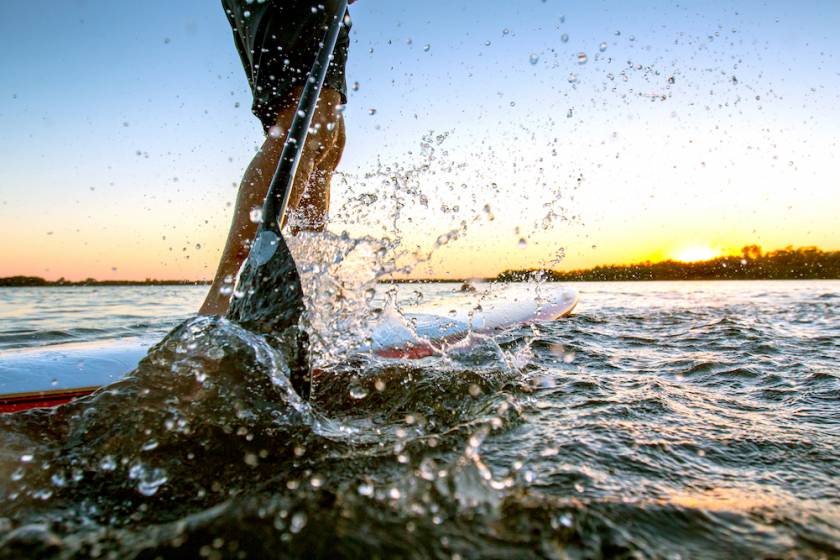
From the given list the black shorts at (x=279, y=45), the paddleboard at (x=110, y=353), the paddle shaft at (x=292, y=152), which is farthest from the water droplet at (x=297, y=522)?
the black shorts at (x=279, y=45)

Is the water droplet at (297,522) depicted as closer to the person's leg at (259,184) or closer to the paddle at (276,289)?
the paddle at (276,289)

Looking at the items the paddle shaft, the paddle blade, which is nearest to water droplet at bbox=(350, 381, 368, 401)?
the paddle blade

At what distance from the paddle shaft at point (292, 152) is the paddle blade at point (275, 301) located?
0.08m

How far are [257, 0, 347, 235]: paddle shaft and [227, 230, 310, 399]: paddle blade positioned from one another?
0.26 ft

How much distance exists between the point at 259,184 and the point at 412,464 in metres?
1.48

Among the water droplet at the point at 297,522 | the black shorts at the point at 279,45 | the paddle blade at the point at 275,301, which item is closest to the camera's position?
the water droplet at the point at 297,522

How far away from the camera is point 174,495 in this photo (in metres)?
0.86

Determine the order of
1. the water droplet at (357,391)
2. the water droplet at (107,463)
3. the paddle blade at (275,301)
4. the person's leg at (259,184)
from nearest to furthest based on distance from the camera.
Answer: the water droplet at (107,463) < the paddle blade at (275,301) < the water droplet at (357,391) < the person's leg at (259,184)

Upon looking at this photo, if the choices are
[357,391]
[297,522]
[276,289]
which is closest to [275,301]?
[276,289]

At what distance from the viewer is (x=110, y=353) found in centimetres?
195

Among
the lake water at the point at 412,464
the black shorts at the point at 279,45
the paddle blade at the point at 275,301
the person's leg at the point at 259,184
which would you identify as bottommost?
the lake water at the point at 412,464

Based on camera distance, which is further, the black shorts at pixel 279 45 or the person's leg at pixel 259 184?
the black shorts at pixel 279 45

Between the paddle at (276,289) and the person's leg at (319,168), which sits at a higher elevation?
the person's leg at (319,168)

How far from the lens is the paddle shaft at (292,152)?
5.28 ft
